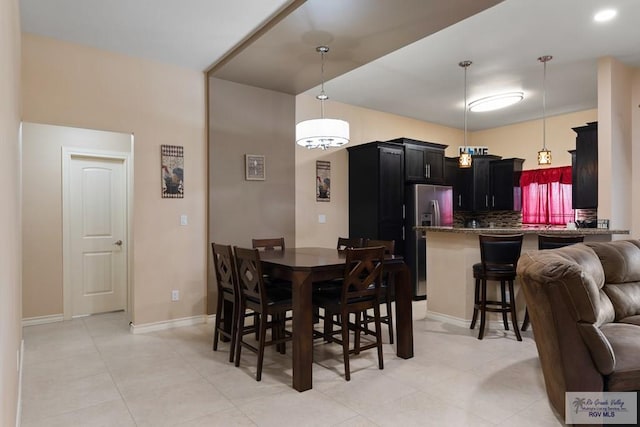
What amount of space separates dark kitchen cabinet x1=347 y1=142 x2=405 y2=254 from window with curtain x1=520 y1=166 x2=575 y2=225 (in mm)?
2802

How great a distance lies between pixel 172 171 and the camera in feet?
14.1

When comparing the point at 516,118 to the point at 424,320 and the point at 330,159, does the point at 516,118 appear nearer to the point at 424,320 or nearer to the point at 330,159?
the point at 330,159

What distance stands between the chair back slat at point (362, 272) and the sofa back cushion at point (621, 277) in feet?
5.24

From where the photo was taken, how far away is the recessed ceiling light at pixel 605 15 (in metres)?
3.31

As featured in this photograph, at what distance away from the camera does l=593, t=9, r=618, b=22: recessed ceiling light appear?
3.31 m

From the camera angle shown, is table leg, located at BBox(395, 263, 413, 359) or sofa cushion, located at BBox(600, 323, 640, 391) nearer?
sofa cushion, located at BBox(600, 323, 640, 391)

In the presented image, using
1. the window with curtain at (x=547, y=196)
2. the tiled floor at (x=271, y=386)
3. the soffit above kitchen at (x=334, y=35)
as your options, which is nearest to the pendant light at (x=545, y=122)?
the window with curtain at (x=547, y=196)

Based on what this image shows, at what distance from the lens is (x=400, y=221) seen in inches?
228

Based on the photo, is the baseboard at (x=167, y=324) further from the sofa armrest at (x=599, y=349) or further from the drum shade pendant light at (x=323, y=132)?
the sofa armrest at (x=599, y=349)

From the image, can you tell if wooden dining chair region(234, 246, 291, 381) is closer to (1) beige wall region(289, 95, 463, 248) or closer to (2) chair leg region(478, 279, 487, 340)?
(2) chair leg region(478, 279, 487, 340)

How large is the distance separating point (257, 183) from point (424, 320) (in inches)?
101

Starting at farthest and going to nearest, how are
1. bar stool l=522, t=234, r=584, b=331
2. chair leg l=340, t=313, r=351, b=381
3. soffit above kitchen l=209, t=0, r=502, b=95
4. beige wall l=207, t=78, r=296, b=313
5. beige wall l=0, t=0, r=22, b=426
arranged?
1. beige wall l=207, t=78, r=296, b=313
2. bar stool l=522, t=234, r=584, b=331
3. soffit above kitchen l=209, t=0, r=502, b=95
4. chair leg l=340, t=313, r=351, b=381
5. beige wall l=0, t=0, r=22, b=426

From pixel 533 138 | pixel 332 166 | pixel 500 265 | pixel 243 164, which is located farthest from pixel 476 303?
pixel 533 138

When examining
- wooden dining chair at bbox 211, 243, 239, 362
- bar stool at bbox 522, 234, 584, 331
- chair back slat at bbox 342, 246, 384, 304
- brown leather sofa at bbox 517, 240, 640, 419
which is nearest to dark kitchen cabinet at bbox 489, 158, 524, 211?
bar stool at bbox 522, 234, 584, 331
